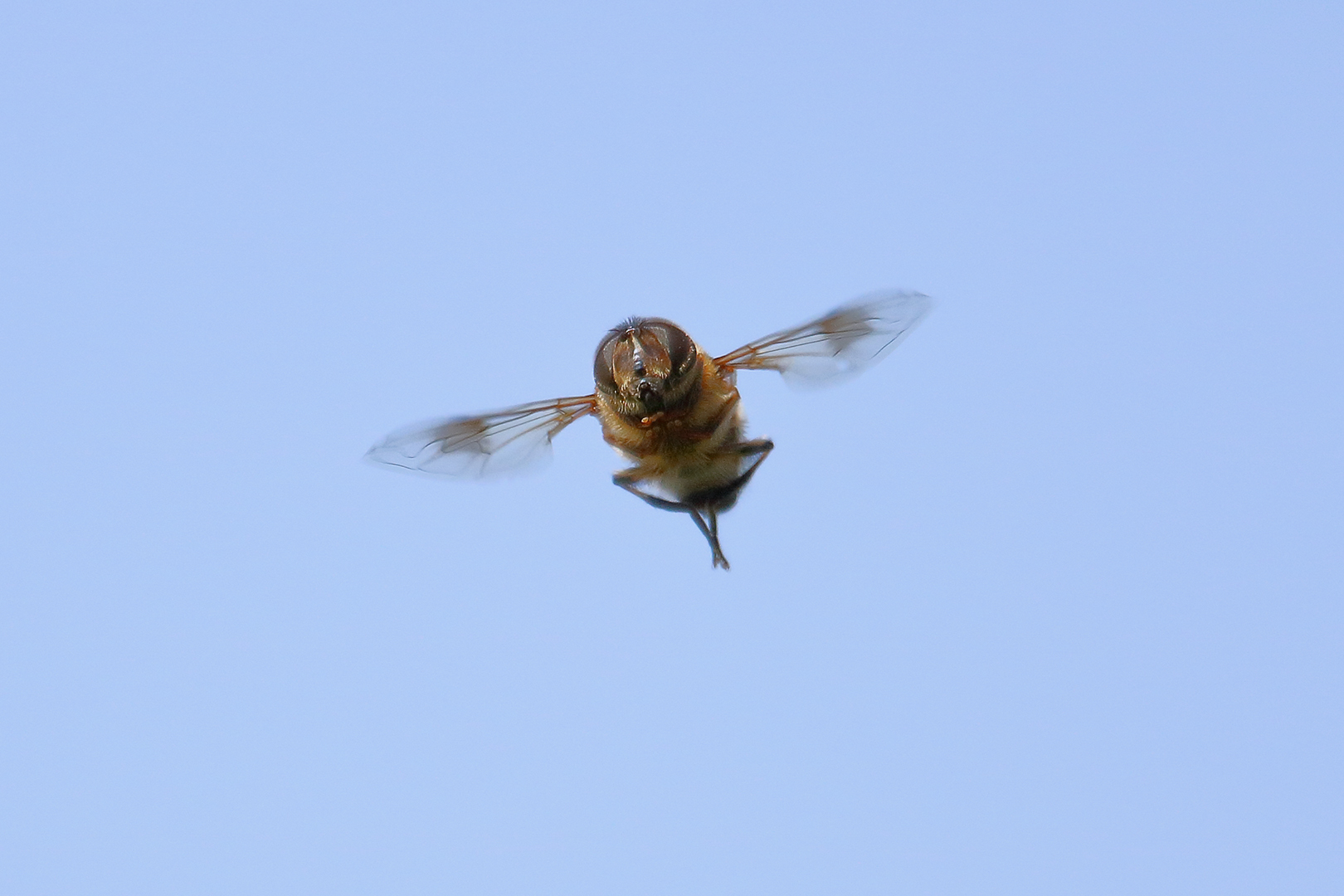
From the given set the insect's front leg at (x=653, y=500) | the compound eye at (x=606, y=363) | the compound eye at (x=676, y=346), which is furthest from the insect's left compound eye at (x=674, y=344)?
the insect's front leg at (x=653, y=500)

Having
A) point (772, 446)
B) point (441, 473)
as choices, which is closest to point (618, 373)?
point (772, 446)

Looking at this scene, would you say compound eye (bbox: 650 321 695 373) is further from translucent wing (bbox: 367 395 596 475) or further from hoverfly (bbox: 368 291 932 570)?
translucent wing (bbox: 367 395 596 475)

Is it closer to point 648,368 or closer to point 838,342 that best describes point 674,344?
point 648,368

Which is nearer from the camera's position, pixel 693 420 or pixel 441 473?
pixel 693 420

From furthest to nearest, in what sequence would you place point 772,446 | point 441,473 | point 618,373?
point 441,473 < point 772,446 < point 618,373

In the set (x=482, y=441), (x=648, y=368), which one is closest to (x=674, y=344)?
(x=648, y=368)

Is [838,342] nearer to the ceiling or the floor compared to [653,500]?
nearer to the ceiling

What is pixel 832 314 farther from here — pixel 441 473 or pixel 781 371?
pixel 441 473
